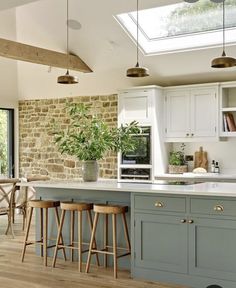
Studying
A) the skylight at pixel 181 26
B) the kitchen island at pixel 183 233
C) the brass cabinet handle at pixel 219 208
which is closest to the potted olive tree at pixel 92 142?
the kitchen island at pixel 183 233

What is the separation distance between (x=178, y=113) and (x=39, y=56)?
255 cm

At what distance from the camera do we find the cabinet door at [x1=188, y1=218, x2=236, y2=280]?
450cm

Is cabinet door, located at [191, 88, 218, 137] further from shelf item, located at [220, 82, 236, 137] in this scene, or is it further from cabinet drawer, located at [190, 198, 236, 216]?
cabinet drawer, located at [190, 198, 236, 216]

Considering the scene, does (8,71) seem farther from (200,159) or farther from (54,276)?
(54,276)

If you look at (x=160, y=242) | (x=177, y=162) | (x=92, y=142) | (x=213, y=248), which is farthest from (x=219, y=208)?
(x=177, y=162)

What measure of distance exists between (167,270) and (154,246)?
28 centimetres

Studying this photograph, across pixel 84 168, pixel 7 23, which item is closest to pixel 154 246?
pixel 84 168

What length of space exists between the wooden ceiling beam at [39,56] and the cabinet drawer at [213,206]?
4.12 metres

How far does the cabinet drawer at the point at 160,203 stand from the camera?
477 centimetres

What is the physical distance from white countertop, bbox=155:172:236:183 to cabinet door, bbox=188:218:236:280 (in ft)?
9.86

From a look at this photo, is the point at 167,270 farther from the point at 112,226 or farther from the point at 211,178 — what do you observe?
the point at 211,178

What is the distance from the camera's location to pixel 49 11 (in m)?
7.23

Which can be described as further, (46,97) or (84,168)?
(46,97)

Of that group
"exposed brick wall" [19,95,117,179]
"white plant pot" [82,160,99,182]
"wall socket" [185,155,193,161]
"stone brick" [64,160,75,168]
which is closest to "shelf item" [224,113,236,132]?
"wall socket" [185,155,193,161]
